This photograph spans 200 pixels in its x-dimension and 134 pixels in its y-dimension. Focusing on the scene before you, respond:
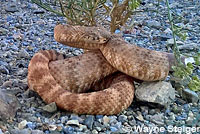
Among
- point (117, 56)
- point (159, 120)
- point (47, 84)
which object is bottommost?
point (159, 120)

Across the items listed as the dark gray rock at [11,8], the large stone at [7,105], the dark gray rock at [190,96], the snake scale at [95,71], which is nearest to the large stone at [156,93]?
the snake scale at [95,71]

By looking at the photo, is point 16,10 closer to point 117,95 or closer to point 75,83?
point 75,83

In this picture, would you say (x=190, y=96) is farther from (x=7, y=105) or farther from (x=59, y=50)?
(x=59, y=50)

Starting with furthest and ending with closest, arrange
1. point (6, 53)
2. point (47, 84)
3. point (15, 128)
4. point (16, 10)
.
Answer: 1. point (16, 10)
2. point (6, 53)
3. point (47, 84)
4. point (15, 128)

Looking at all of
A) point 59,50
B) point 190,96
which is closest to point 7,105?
point 190,96

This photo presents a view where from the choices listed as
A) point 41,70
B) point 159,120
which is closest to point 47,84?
point 41,70

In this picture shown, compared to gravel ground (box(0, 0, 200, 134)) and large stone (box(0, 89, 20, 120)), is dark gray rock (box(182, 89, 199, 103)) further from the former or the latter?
large stone (box(0, 89, 20, 120))

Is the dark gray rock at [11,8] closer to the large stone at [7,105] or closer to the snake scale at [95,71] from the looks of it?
the snake scale at [95,71]

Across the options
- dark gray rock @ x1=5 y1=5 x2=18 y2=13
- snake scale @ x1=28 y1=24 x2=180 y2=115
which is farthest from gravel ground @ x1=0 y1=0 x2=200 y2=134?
snake scale @ x1=28 y1=24 x2=180 y2=115
